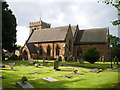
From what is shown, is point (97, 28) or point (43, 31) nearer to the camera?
point (97, 28)

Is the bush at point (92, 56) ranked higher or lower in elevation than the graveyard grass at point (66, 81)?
higher

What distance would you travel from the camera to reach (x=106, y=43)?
36.8 meters

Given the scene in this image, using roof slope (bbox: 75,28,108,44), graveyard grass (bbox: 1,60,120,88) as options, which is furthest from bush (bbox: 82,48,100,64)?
graveyard grass (bbox: 1,60,120,88)

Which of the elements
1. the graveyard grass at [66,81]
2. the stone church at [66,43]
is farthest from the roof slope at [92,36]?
the graveyard grass at [66,81]

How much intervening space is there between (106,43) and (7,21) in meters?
25.6

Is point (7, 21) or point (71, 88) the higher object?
point (7, 21)

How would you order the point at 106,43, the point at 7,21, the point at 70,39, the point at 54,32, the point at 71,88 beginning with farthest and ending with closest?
the point at 54,32 → the point at 70,39 → the point at 106,43 → the point at 7,21 → the point at 71,88

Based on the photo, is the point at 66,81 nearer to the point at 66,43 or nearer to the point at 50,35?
the point at 66,43

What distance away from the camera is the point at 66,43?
129 ft

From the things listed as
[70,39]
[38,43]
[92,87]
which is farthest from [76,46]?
[92,87]

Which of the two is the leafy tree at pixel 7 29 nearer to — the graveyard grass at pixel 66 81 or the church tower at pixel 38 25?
the graveyard grass at pixel 66 81

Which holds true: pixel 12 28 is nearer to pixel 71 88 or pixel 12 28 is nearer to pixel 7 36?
pixel 7 36

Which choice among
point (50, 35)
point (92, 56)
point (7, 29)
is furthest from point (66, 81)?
point (50, 35)

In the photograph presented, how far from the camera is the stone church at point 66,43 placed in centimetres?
3816
